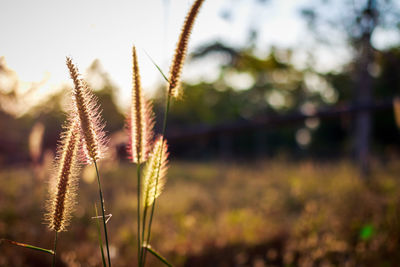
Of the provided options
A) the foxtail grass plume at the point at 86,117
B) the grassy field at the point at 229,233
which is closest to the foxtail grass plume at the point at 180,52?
the foxtail grass plume at the point at 86,117

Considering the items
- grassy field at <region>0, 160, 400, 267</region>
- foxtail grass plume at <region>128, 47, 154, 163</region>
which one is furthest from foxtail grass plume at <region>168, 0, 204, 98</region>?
grassy field at <region>0, 160, 400, 267</region>

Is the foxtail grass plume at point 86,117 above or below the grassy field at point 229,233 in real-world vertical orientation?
above

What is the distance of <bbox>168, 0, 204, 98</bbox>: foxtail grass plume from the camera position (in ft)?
3.32

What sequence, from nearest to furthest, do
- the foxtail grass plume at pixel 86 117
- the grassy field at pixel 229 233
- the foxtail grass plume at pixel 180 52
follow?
the foxtail grass plume at pixel 86 117 < the foxtail grass plume at pixel 180 52 < the grassy field at pixel 229 233

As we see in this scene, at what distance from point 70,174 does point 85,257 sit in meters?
2.64

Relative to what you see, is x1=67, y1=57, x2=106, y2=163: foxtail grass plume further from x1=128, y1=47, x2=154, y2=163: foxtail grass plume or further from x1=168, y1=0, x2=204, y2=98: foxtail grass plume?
x1=168, y1=0, x2=204, y2=98: foxtail grass plume

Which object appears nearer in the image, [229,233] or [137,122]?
[137,122]

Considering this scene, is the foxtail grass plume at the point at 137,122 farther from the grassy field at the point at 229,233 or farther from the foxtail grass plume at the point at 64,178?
the grassy field at the point at 229,233

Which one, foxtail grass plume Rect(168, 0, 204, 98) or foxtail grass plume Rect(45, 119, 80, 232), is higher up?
foxtail grass plume Rect(168, 0, 204, 98)

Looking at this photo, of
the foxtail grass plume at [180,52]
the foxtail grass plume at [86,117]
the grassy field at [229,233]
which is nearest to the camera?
the foxtail grass plume at [86,117]

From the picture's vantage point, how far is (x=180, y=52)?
1.02 m

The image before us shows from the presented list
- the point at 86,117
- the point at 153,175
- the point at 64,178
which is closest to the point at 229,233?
the point at 153,175

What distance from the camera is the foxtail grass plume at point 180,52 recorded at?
39.8 inches

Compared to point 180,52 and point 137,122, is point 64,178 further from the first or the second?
point 180,52
